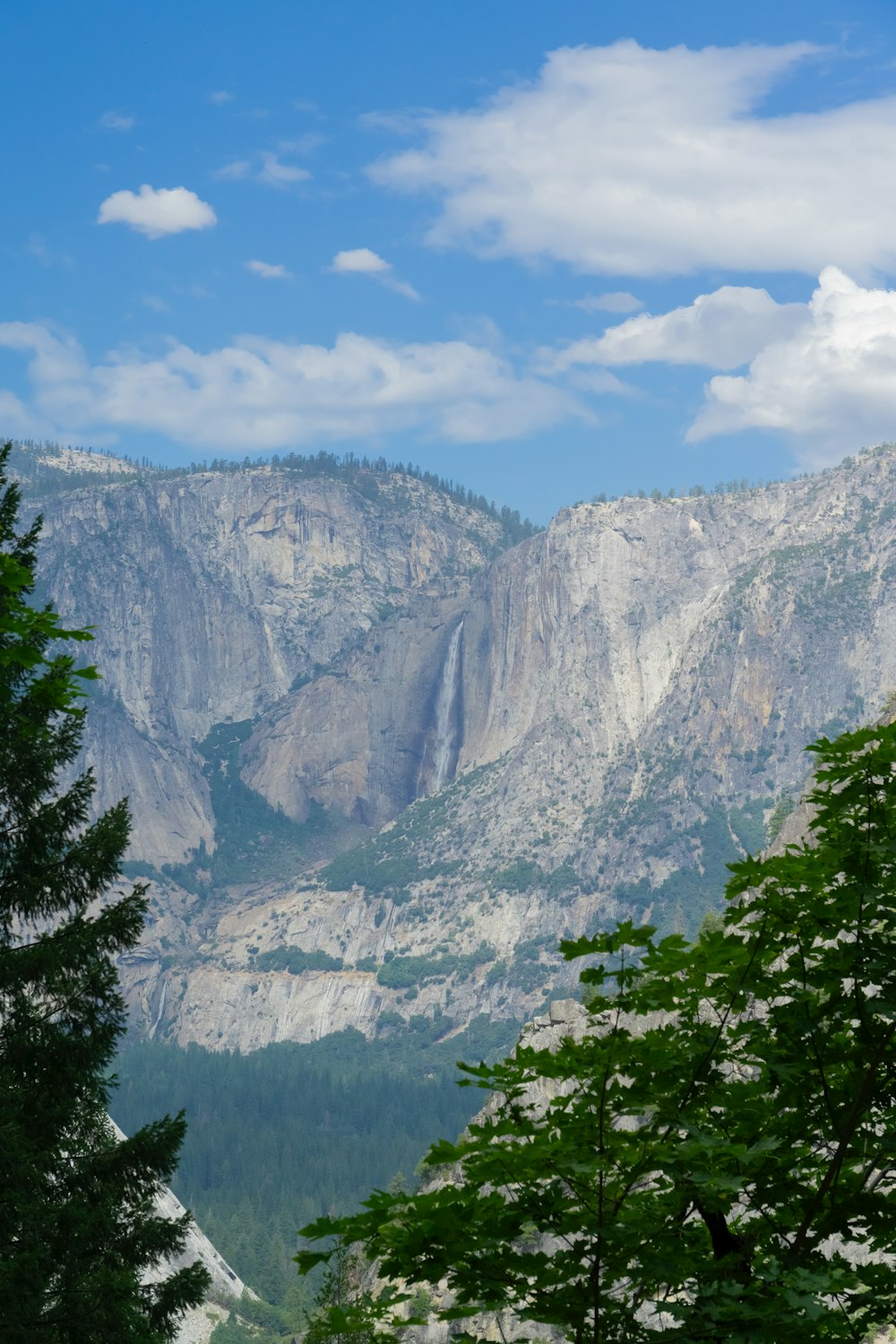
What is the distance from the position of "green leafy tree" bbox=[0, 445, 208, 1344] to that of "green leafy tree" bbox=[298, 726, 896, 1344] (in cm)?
1150

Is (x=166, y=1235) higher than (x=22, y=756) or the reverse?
the reverse

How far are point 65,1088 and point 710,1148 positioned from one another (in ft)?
51.8

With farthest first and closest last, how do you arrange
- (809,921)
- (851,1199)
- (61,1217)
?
(61,1217)
(809,921)
(851,1199)

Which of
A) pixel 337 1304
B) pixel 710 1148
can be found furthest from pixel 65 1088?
pixel 710 1148

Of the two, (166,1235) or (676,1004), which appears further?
(166,1235)

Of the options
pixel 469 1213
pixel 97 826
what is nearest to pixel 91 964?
pixel 97 826

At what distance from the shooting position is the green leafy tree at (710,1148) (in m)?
9.74

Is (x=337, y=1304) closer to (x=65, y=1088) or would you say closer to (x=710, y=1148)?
(x=710, y=1148)

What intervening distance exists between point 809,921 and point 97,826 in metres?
16.6

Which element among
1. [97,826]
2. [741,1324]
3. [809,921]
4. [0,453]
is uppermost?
[0,453]

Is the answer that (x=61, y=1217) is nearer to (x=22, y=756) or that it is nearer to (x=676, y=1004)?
(x=22, y=756)

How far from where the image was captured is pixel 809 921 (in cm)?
1077

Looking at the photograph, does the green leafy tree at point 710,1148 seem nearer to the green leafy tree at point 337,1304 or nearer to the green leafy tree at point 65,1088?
the green leafy tree at point 337,1304

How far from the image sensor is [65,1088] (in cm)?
2305
